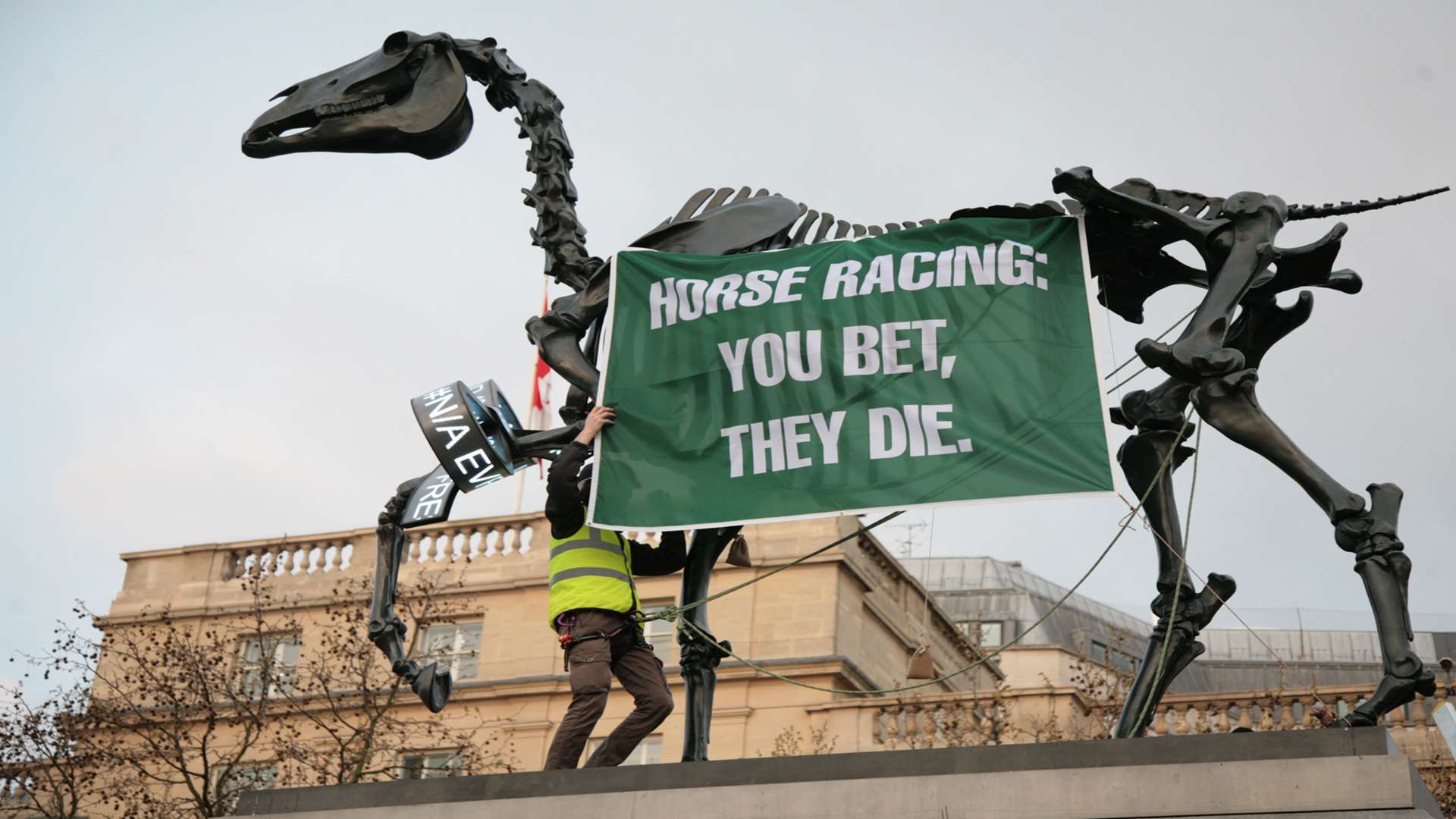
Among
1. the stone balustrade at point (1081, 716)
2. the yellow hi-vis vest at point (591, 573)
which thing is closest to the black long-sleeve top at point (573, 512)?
the yellow hi-vis vest at point (591, 573)

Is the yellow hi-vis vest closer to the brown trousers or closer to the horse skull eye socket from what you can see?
the brown trousers

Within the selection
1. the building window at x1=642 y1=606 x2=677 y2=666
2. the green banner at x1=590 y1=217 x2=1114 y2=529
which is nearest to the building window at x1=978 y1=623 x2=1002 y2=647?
the building window at x1=642 y1=606 x2=677 y2=666

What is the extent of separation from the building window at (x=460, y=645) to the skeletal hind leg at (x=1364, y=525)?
2498 cm

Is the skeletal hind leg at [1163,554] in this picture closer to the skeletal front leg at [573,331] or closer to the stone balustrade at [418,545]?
the skeletal front leg at [573,331]

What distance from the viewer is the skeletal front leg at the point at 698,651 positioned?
33.6ft

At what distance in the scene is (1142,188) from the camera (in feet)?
34.2

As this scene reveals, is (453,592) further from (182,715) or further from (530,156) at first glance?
(530,156)

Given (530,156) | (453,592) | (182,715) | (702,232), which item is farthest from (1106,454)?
(453,592)

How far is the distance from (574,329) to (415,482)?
1547 mm

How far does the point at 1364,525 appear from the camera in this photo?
9273 millimetres

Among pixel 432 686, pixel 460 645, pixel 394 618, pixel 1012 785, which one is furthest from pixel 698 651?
pixel 460 645

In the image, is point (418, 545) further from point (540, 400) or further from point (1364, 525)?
point (1364, 525)

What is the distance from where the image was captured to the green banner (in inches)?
398

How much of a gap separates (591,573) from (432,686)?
1339mm
